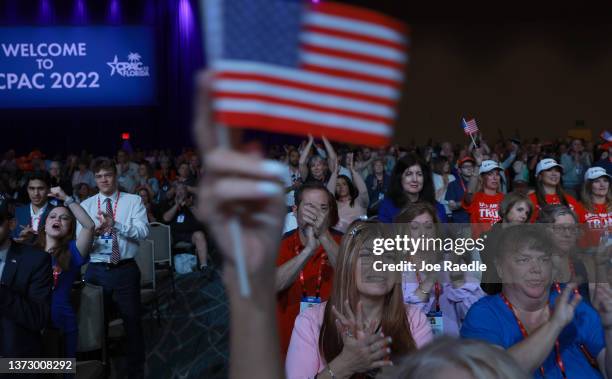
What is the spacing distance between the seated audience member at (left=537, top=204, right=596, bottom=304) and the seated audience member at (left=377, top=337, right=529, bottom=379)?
149 cm

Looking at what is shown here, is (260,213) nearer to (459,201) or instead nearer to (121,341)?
(121,341)

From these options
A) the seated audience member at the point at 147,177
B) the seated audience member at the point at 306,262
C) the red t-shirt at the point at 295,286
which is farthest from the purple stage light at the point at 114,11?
the red t-shirt at the point at 295,286

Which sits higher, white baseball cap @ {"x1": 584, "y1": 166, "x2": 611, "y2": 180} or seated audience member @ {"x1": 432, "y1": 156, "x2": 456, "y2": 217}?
seated audience member @ {"x1": 432, "y1": 156, "x2": 456, "y2": 217}

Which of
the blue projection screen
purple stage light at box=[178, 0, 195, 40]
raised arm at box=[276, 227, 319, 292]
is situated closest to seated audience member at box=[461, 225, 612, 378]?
raised arm at box=[276, 227, 319, 292]

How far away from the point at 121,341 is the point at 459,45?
1522 centimetres

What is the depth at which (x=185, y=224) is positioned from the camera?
8023mm

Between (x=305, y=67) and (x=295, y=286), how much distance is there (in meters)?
2.27

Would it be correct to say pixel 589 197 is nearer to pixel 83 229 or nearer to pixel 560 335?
pixel 560 335


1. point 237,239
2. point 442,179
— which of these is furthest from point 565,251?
point 442,179

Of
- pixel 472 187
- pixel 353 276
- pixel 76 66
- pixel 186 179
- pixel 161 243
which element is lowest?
pixel 353 276

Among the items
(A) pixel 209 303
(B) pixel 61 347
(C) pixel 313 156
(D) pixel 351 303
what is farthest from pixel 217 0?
(C) pixel 313 156

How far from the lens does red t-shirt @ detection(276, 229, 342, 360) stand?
3139mm

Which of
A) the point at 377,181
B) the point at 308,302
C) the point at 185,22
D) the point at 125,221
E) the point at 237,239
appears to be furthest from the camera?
the point at 185,22

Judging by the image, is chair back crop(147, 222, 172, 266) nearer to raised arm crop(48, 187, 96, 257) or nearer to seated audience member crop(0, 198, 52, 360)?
raised arm crop(48, 187, 96, 257)
